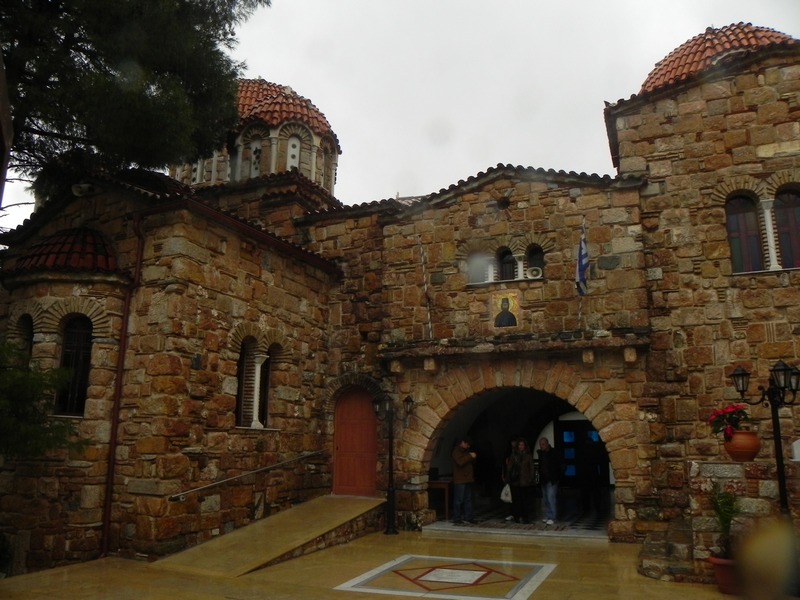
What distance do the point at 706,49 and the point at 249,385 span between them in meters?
9.90

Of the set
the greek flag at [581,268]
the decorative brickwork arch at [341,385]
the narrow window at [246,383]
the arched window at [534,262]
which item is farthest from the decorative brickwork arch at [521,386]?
the narrow window at [246,383]

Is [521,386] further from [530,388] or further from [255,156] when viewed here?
[255,156]

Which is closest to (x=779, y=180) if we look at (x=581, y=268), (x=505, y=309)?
(x=581, y=268)

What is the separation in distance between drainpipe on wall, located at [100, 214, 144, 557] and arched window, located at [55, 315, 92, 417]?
0.50 meters

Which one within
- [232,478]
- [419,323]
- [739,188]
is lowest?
[232,478]

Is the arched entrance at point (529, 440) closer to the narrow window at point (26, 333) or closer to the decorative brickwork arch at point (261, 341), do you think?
the decorative brickwork arch at point (261, 341)

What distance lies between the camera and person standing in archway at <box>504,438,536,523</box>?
11.5 metres

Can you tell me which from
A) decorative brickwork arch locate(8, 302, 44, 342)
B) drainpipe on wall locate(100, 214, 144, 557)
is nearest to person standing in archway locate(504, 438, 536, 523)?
drainpipe on wall locate(100, 214, 144, 557)

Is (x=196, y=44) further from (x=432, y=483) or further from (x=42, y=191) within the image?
(x=432, y=483)

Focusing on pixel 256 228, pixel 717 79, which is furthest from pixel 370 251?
pixel 717 79

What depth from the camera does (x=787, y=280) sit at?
9.88 m

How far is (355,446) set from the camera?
39.8 ft

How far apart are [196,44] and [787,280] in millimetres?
9699

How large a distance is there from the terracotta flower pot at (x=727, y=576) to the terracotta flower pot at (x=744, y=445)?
1.16 metres
